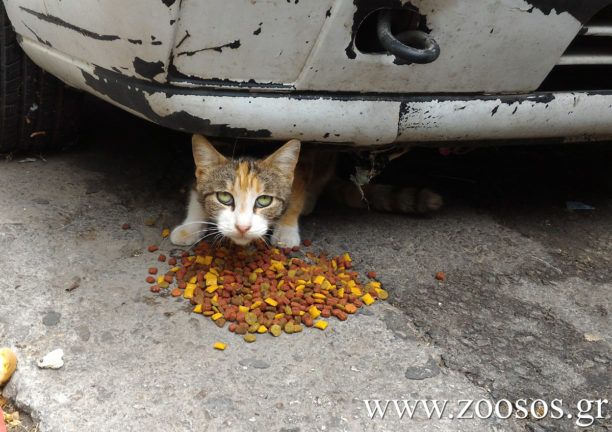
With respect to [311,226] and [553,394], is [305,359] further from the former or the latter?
[311,226]

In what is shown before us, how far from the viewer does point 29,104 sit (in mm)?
3094

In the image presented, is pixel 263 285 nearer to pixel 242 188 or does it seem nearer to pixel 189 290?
pixel 189 290

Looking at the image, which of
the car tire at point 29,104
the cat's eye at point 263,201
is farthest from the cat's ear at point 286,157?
the car tire at point 29,104

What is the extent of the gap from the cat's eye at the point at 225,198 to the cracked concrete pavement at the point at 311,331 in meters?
0.41

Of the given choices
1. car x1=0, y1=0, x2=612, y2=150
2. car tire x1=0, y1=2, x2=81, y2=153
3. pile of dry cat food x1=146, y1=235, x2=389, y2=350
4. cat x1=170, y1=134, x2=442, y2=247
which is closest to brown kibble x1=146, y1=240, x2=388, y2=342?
pile of dry cat food x1=146, y1=235, x2=389, y2=350

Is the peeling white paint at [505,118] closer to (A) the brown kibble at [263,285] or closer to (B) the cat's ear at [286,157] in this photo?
(B) the cat's ear at [286,157]

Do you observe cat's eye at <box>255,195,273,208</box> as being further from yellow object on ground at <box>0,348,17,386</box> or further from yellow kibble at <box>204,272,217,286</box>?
yellow object on ground at <box>0,348,17,386</box>

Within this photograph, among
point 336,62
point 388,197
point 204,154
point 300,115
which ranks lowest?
point 388,197

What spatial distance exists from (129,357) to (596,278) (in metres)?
2.07

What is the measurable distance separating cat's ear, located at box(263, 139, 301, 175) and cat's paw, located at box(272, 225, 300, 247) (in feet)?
1.12

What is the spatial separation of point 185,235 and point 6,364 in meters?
0.98

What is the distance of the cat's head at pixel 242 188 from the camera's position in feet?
8.01

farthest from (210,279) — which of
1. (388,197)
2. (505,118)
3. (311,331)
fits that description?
(505,118)

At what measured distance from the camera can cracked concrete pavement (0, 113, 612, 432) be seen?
190 centimetres
